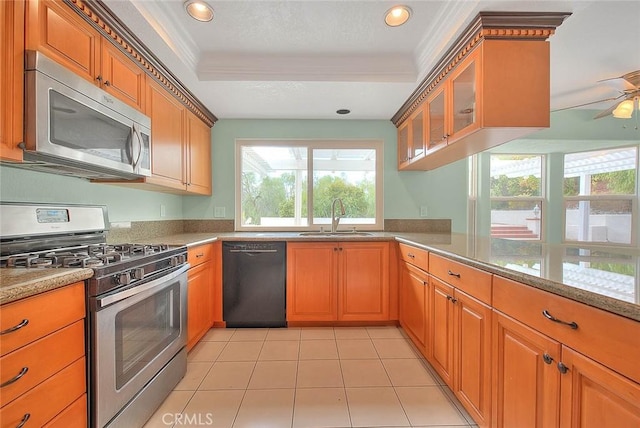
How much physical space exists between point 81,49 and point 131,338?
148cm

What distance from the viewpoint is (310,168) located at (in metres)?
3.20

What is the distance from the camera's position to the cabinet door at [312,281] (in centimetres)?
255

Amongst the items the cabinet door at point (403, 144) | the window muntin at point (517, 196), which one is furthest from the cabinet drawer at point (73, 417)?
the window muntin at point (517, 196)

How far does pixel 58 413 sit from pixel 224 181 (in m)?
2.46

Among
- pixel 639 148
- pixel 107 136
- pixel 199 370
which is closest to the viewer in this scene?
pixel 107 136

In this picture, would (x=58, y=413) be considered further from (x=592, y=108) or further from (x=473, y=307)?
(x=592, y=108)

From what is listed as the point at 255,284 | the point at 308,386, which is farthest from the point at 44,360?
the point at 255,284

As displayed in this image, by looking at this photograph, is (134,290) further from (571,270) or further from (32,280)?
(571,270)

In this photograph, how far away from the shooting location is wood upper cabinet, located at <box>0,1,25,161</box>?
1.03m

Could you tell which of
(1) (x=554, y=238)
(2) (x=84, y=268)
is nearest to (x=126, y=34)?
(2) (x=84, y=268)

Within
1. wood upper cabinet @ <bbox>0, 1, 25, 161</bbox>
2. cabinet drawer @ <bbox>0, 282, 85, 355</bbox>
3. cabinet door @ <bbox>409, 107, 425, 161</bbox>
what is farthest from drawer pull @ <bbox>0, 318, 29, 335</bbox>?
cabinet door @ <bbox>409, 107, 425, 161</bbox>

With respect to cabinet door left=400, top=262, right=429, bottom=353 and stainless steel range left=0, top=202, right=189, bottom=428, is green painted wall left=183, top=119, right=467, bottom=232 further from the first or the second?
stainless steel range left=0, top=202, right=189, bottom=428

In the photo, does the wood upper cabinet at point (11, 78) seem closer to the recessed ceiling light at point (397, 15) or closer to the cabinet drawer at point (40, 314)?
the cabinet drawer at point (40, 314)

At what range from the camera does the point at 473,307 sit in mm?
1363
